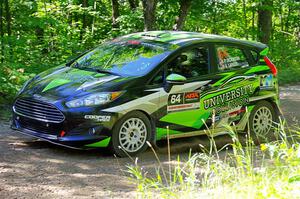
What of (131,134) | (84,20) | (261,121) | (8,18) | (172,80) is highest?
(84,20)

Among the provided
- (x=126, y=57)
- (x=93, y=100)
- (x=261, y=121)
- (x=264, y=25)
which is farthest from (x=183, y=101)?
(x=264, y=25)

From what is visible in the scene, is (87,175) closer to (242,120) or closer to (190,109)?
(190,109)

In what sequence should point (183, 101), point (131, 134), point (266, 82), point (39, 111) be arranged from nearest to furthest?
point (39, 111) → point (131, 134) → point (183, 101) → point (266, 82)

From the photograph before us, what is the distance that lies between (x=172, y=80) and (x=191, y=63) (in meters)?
0.74

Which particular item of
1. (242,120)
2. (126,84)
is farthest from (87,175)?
(242,120)

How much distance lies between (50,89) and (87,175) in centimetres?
163

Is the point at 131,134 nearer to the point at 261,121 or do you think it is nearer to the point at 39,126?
the point at 39,126

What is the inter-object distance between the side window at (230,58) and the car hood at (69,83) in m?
1.98

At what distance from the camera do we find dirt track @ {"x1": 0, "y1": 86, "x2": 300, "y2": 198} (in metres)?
5.29

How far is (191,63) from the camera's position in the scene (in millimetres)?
7859

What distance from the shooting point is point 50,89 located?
6.99 metres

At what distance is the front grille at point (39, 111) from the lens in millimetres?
6699

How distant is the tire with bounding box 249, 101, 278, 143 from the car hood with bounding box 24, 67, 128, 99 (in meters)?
2.79

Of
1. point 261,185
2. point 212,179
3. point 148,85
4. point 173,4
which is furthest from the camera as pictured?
point 173,4
